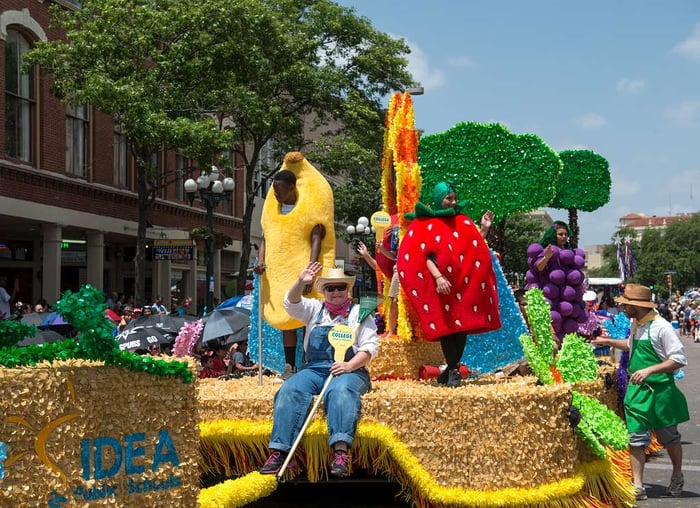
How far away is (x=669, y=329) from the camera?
Answer: 21.7 feet

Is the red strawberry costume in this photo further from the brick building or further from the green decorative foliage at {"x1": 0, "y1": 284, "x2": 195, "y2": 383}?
the brick building

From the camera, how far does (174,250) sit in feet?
74.8

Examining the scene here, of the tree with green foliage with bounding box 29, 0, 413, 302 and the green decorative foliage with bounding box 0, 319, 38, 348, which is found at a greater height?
the tree with green foliage with bounding box 29, 0, 413, 302

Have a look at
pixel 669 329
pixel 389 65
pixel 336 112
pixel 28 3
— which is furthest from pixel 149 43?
pixel 669 329

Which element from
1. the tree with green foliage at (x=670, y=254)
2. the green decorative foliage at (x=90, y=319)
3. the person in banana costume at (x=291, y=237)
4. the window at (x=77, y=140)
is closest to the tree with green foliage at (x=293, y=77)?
the window at (x=77, y=140)

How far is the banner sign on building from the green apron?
16.8m

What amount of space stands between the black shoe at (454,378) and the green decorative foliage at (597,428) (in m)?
0.80

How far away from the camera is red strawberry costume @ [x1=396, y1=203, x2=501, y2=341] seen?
6848 mm

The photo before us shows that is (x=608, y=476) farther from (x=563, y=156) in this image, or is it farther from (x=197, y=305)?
(x=197, y=305)

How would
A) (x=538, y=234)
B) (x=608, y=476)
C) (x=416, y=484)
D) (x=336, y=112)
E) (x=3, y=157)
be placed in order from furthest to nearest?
(x=538, y=234) < (x=336, y=112) < (x=3, y=157) < (x=608, y=476) < (x=416, y=484)

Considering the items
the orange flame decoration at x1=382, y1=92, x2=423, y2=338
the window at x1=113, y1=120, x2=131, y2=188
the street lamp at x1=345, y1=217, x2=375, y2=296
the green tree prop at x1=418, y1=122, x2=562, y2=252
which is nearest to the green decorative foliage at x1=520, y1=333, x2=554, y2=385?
the orange flame decoration at x1=382, y1=92, x2=423, y2=338

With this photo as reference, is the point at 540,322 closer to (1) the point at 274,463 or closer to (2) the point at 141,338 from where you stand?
(1) the point at 274,463

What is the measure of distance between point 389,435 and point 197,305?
28.4 metres

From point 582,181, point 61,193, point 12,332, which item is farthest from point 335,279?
point 61,193
